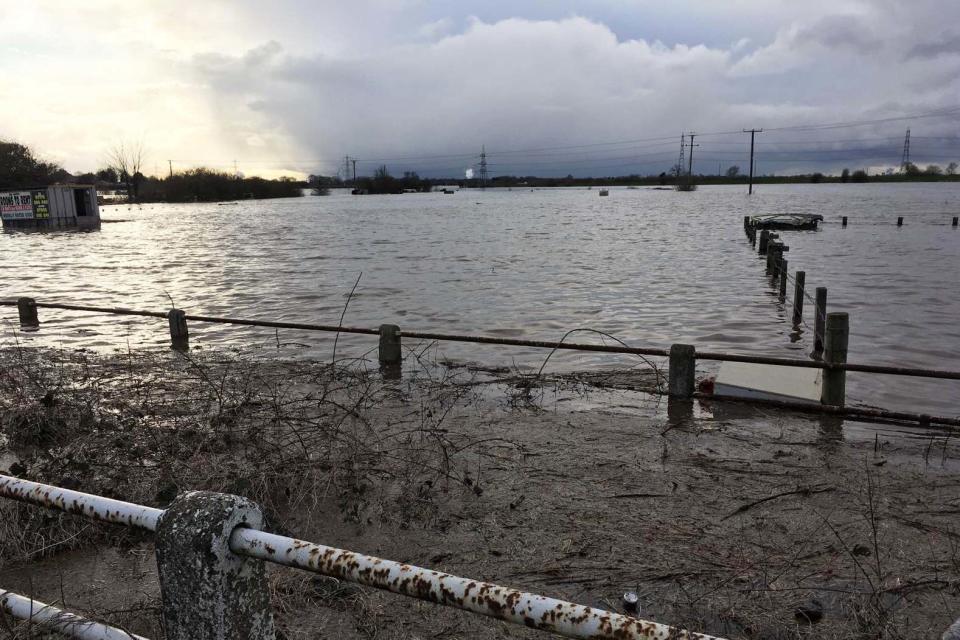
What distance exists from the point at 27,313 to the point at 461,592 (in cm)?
1579

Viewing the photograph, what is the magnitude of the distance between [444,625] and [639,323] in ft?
41.6

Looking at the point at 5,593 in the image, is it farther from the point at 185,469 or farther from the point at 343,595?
the point at 185,469

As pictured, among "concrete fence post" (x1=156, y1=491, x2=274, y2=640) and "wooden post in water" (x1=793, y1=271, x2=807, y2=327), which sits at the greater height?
"concrete fence post" (x1=156, y1=491, x2=274, y2=640)

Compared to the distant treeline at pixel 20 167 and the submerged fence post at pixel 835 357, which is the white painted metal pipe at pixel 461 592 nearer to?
the submerged fence post at pixel 835 357

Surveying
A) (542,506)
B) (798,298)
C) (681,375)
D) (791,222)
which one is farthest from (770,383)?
(791,222)

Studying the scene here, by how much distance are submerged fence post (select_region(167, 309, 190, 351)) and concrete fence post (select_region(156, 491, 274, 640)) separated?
11.1 m

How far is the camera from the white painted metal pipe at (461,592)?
154cm

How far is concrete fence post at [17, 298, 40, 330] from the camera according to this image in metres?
14.1

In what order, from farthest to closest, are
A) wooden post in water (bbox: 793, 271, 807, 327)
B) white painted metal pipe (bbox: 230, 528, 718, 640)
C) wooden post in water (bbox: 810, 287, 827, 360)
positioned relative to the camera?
wooden post in water (bbox: 793, 271, 807, 327), wooden post in water (bbox: 810, 287, 827, 360), white painted metal pipe (bbox: 230, 528, 718, 640)

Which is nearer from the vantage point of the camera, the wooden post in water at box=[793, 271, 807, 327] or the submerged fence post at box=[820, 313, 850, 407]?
the submerged fence post at box=[820, 313, 850, 407]

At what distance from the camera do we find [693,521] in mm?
5109

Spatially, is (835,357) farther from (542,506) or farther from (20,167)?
(20,167)

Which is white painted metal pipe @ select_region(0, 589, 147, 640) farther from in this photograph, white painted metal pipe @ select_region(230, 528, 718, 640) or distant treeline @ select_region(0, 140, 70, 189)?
distant treeline @ select_region(0, 140, 70, 189)

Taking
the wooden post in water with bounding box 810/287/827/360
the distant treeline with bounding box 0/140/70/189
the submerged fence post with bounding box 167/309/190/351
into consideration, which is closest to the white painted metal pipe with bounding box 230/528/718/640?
the wooden post in water with bounding box 810/287/827/360
